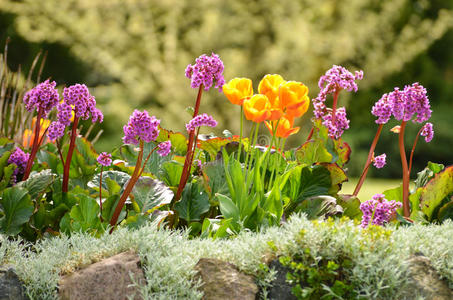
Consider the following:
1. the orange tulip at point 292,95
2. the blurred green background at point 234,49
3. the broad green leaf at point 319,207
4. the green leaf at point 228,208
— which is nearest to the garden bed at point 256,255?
the green leaf at point 228,208

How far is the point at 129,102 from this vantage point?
1066 centimetres

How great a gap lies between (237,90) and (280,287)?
32.0 inches

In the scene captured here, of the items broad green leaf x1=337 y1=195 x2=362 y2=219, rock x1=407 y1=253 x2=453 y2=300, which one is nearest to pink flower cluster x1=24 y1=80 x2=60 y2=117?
broad green leaf x1=337 y1=195 x2=362 y2=219

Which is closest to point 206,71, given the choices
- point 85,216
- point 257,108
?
point 257,108

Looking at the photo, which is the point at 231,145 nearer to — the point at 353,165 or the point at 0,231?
the point at 0,231

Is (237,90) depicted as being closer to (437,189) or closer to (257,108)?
(257,108)

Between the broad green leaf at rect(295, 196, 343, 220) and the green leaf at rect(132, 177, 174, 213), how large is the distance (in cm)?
62

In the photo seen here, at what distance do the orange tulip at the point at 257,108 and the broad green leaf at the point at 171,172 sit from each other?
579 millimetres

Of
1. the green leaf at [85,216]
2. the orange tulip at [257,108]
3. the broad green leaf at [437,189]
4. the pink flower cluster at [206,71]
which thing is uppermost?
the pink flower cluster at [206,71]

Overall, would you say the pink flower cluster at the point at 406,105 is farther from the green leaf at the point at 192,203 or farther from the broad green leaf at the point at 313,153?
the green leaf at the point at 192,203

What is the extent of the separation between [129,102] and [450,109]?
7.04m

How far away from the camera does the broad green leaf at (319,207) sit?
224cm

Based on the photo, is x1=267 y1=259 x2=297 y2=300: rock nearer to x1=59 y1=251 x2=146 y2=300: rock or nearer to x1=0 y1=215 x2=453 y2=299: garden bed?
x1=0 y1=215 x2=453 y2=299: garden bed

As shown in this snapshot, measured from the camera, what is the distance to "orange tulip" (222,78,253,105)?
207cm
